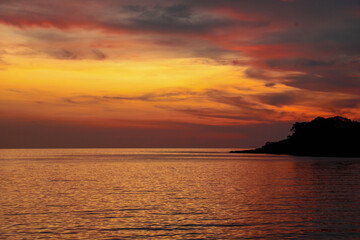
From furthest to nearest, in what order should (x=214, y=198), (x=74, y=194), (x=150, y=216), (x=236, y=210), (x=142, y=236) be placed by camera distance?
1. (x=74, y=194)
2. (x=214, y=198)
3. (x=236, y=210)
4. (x=150, y=216)
5. (x=142, y=236)

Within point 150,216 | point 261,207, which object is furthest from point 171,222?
point 261,207

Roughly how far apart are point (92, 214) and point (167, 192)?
19.4m

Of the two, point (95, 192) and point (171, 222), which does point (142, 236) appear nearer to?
point (171, 222)

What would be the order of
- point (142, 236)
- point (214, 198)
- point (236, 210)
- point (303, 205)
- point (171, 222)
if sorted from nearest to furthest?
point (142, 236) → point (171, 222) → point (236, 210) → point (303, 205) → point (214, 198)

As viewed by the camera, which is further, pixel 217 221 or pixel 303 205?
pixel 303 205

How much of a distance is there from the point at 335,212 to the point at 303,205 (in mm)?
4857

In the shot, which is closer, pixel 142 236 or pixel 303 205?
pixel 142 236

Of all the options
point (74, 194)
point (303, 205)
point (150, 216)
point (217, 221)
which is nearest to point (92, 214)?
point (150, 216)

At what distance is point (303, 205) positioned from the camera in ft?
141

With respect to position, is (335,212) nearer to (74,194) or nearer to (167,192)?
(167,192)

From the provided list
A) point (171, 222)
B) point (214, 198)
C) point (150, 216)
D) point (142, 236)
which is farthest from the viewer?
point (214, 198)

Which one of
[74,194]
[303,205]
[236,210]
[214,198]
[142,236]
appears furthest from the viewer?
[74,194]

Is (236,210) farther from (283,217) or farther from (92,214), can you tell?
(92,214)

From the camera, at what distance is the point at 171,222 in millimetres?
33906
